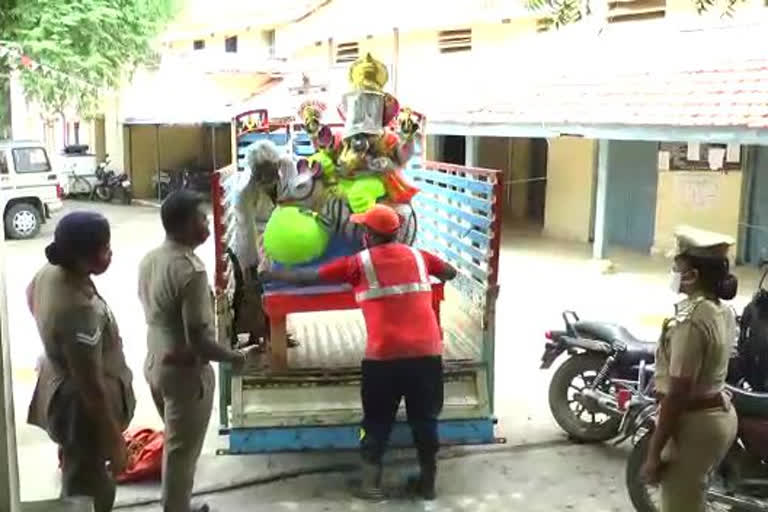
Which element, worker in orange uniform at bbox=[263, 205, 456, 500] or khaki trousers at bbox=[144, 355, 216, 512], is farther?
worker in orange uniform at bbox=[263, 205, 456, 500]

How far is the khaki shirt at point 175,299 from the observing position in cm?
366

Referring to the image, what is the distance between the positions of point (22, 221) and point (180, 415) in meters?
14.3

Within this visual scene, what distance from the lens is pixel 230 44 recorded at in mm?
27984

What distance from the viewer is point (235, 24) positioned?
26.7 m

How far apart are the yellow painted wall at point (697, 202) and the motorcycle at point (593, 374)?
776 cm

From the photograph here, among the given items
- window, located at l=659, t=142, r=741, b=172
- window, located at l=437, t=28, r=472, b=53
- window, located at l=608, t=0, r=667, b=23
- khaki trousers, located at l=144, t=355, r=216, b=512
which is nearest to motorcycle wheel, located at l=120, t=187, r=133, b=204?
window, located at l=437, t=28, r=472, b=53

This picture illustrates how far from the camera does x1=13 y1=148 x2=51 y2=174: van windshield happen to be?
16.5 metres

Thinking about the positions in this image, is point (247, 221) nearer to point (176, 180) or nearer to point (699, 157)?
point (699, 157)

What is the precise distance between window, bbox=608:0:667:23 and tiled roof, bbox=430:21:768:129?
483 millimetres

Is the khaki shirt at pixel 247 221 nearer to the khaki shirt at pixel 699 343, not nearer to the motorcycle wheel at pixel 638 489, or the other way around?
the motorcycle wheel at pixel 638 489

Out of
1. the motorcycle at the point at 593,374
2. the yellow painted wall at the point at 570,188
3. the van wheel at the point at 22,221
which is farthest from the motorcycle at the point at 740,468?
the van wheel at the point at 22,221

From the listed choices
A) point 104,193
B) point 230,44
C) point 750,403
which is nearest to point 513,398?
point 750,403

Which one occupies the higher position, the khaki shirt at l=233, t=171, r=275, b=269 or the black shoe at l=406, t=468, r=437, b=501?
the khaki shirt at l=233, t=171, r=275, b=269

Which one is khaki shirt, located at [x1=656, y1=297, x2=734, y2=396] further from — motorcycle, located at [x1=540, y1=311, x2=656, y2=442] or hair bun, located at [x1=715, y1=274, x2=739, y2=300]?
motorcycle, located at [x1=540, y1=311, x2=656, y2=442]
